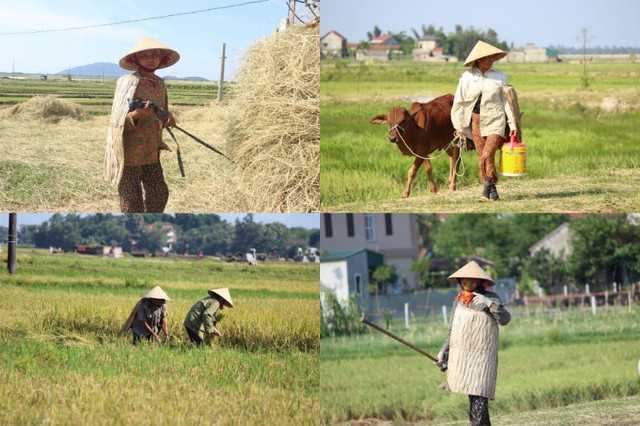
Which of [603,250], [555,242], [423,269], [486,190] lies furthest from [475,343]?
[555,242]

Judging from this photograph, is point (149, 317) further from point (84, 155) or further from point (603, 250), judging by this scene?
point (603, 250)

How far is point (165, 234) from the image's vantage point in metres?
12.9

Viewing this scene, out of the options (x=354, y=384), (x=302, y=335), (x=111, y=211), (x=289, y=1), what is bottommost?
(x=354, y=384)

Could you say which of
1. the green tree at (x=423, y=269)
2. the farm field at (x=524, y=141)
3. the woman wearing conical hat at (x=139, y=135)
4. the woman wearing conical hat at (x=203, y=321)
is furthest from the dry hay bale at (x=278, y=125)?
the green tree at (x=423, y=269)

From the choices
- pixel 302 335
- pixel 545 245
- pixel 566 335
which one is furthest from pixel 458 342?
pixel 545 245

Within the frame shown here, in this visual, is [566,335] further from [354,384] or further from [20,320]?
[20,320]

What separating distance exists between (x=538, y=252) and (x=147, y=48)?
824cm

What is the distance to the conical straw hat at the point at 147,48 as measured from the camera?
1276 cm

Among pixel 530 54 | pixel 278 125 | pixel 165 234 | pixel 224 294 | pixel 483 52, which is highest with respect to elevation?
pixel 530 54

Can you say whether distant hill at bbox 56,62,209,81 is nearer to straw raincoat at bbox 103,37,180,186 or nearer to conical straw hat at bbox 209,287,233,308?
straw raincoat at bbox 103,37,180,186

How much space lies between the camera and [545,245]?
18.8 m

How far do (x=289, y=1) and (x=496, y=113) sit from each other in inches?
119

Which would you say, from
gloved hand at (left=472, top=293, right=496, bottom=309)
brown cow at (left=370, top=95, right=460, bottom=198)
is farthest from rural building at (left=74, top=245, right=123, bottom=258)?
gloved hand at (left=472, top=293, right=496, bottom=309)

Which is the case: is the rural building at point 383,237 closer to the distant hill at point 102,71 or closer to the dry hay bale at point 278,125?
the dry hay bale at point 278,125
